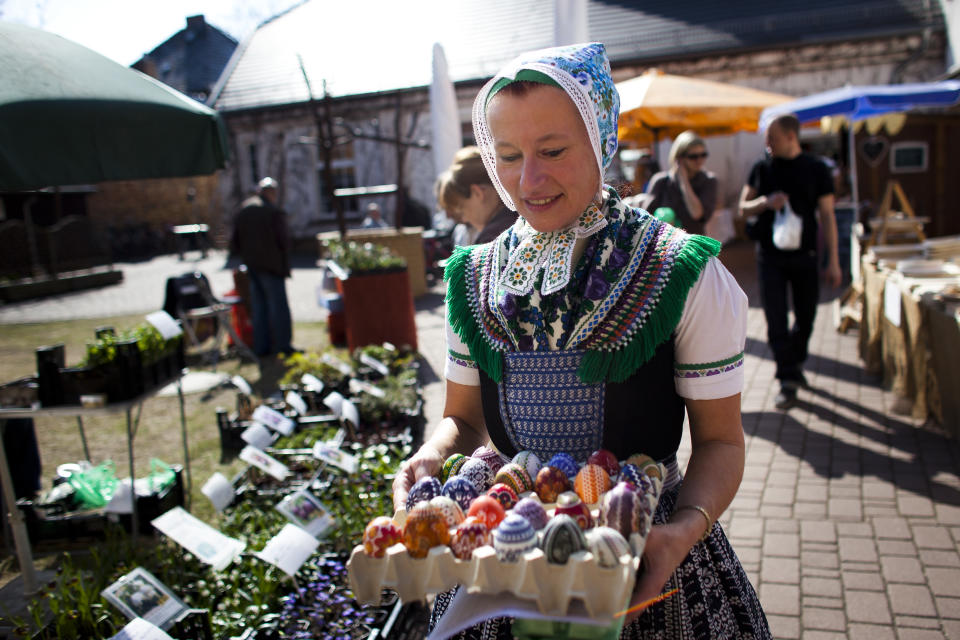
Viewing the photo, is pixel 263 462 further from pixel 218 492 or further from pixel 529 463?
pixel 529 463

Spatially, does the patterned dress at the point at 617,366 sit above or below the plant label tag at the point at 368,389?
above

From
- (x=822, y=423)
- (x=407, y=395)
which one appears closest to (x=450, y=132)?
(x=407, y=395)

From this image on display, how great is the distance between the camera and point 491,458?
53.9 inches

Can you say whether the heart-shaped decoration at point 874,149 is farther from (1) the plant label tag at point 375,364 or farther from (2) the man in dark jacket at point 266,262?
(1) the plant label tag at point 375,364

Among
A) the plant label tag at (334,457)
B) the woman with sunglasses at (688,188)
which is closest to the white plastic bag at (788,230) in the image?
the woman with sunglasses at (688,188)

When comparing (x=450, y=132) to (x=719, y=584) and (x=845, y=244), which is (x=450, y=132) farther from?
(x=845, y=244)

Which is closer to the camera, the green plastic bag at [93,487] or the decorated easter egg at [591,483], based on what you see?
the decorated easter egg at [591,483]

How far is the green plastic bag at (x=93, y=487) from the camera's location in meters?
3.77

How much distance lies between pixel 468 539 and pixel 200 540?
2161mm

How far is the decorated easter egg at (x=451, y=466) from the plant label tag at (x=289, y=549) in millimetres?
1527

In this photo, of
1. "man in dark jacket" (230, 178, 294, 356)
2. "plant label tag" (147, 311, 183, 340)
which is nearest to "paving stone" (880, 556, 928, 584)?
"plant label tag" (147, 311, 183, 340)

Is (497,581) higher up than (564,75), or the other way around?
(564,75)

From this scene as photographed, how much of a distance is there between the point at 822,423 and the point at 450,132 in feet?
12.0

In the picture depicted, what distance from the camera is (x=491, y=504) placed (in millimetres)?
1144
